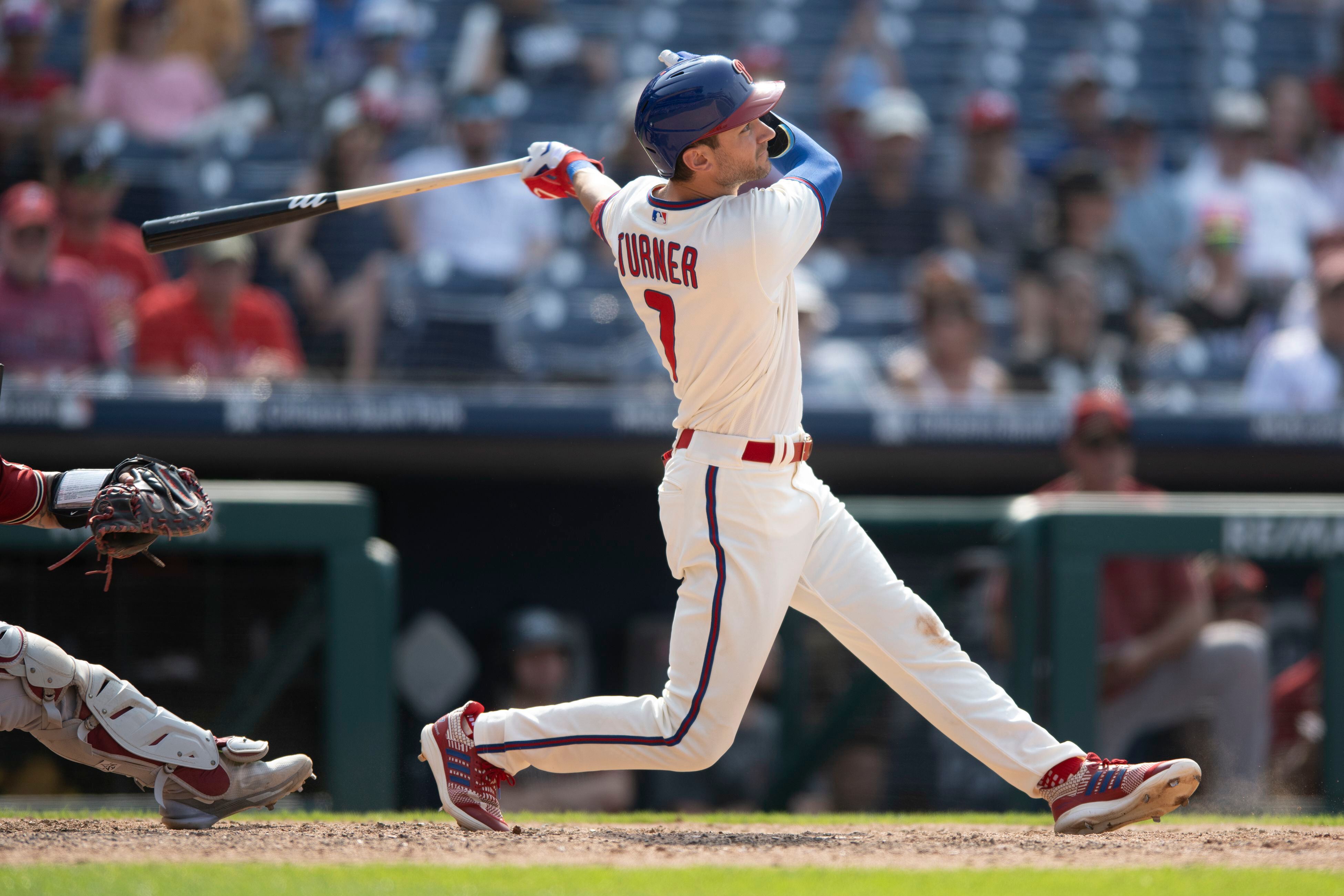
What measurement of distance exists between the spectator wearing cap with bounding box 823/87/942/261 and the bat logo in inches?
157

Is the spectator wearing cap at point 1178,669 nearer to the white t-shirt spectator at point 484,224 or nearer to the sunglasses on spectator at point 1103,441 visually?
the sunglasses on spectator at point 1103,441

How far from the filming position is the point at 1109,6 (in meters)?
9.34

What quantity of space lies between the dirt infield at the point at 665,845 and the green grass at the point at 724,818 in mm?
120

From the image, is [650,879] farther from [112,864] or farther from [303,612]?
[303,612]

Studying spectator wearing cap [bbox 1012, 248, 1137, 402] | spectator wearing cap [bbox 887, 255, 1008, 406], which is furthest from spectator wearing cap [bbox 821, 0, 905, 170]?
spectator wearing cap [bbox 887, 255, 1008, 406]

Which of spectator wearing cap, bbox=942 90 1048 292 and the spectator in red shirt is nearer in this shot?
the spectator in red shirt

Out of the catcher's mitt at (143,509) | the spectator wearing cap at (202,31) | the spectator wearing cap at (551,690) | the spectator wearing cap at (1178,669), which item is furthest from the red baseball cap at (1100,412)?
the spectator wearing cap at (202,31)

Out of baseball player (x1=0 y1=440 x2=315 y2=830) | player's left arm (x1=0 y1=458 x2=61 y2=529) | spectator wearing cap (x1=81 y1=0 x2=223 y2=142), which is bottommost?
baseball player (x1=0 y1=440 x2=315 y2=830)

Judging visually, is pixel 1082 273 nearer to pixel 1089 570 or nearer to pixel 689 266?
pixel 1089 570

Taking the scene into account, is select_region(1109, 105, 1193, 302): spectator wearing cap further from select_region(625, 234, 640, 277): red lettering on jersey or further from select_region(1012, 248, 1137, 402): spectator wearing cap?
select_region(625, 234, 640, 277): red lettering on jersey

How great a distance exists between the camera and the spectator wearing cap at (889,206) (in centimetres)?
714

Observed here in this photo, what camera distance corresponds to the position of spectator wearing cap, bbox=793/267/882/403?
591cm

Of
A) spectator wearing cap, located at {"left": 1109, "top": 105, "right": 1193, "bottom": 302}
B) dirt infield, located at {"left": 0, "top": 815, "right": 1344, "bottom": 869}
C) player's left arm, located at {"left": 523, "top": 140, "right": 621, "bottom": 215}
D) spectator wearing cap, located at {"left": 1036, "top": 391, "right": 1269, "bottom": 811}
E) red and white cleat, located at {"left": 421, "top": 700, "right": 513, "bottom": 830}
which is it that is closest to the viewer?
dirt infield, located at {"left": 0, "top": 815, "right": 1344, "bottom": 869}

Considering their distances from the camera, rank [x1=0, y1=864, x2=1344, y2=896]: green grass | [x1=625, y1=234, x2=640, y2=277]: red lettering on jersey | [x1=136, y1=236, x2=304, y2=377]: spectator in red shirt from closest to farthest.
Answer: [x1=0, y1=864, x2=1344, y2=896]: green grass → [x1=625, y1=234, x2=640, y2=277]: red lettering on jersey → [x1=136, y1=236, x2=304, y2=377]: spectator in red shirt
